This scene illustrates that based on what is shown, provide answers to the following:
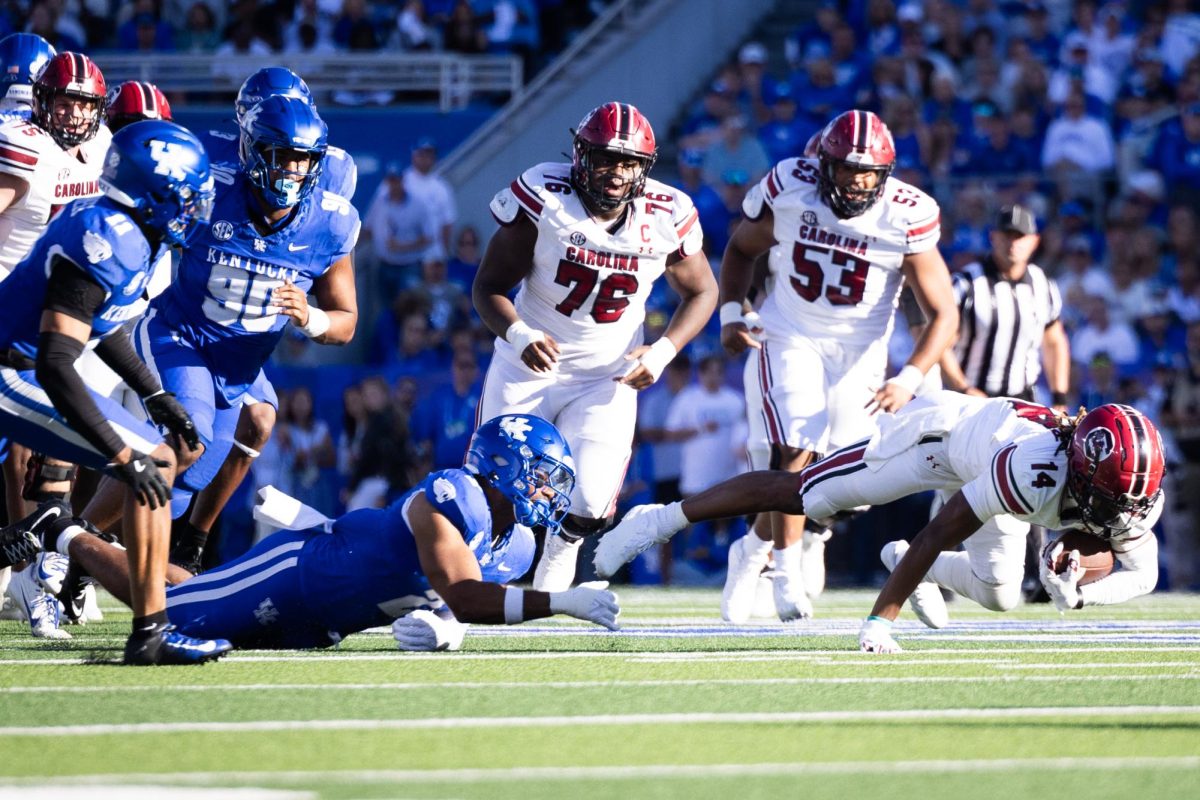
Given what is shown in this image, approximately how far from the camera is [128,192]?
477cm

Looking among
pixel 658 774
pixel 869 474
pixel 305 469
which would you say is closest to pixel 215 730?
pixel 658 774

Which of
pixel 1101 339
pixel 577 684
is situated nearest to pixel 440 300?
pixel 1101 339

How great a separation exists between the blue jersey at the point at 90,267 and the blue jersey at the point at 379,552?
860 mm

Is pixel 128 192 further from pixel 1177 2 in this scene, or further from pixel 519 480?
pixel 1177 2

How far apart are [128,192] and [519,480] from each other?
1.32 m

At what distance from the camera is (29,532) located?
579cm

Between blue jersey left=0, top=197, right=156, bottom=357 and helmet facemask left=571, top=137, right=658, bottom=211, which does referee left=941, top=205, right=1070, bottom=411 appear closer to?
helmet facemask left=571, top=137, right=658, bottom=211

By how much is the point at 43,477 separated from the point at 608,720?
319cm

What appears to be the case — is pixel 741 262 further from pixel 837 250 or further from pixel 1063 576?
pixel 1063 576

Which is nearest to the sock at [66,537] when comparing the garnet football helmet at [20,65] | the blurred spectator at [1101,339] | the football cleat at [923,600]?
the garnet football helmet at [20,65]

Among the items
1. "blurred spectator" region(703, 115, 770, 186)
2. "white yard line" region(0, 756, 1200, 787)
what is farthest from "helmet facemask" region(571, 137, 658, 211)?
"blurred spectator" region(703, 115, 770, 186)

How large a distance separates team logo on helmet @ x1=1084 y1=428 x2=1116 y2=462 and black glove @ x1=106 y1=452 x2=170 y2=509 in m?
2.64

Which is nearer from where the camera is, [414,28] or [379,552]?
[379,552]

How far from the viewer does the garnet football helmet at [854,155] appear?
7309 mm
